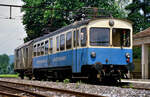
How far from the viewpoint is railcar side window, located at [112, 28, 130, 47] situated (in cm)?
1683

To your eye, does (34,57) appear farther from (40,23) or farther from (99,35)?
(40,23)

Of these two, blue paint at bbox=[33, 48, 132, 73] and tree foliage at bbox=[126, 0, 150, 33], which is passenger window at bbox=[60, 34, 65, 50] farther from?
tree foliage at bbox=[126, 0, 150, 33]

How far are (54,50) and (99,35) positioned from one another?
4.75 meters

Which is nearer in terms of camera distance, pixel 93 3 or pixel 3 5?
pixel 3 5

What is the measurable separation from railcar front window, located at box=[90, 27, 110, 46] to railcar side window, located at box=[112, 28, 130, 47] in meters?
0.39

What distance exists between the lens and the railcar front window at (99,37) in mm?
16328

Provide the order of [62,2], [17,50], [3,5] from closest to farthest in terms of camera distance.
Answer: [3,5] → [17,50] → [62,2]

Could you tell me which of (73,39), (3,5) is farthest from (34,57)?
(73,39)

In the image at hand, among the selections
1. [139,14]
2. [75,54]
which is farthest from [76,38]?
[139,14]

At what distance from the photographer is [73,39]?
1745 centimetres

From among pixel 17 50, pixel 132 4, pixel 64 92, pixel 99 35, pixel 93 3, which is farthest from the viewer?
pixel 132 4

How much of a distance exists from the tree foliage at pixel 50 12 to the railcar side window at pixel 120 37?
2438 centimetres

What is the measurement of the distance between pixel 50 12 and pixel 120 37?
2550 centimetres

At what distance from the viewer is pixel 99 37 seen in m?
16.4
